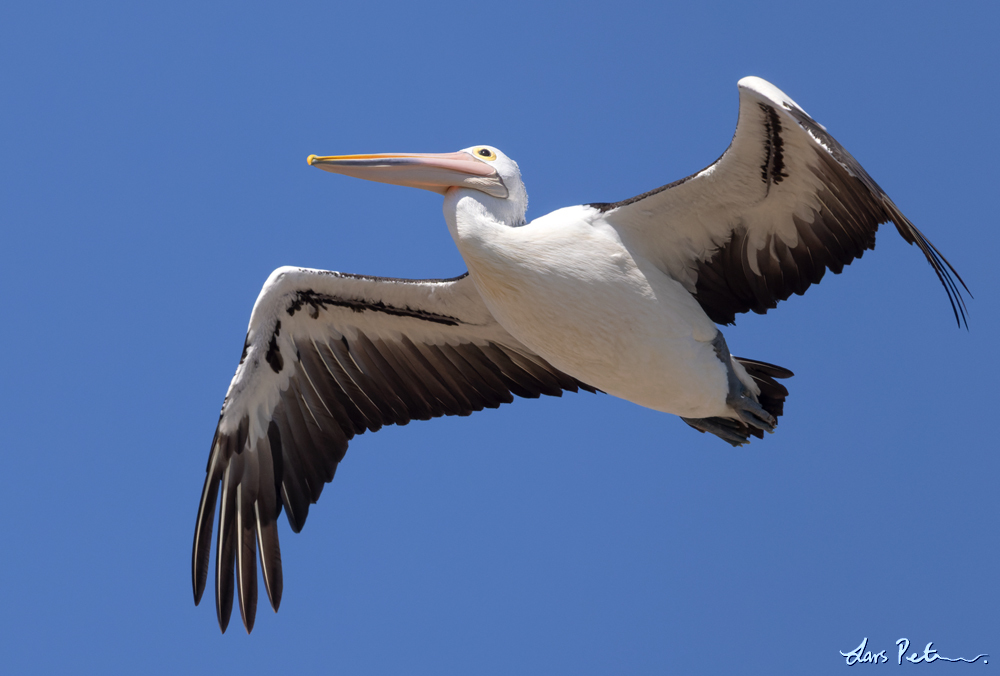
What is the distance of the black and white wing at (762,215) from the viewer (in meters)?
7.93

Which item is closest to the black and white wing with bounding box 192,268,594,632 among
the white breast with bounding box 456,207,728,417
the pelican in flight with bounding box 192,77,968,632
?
the pelican in flight with bounding box 192,77,968,632

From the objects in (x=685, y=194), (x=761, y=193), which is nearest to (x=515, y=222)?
(x=685, y=194)

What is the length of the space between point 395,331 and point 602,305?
2.40 metres

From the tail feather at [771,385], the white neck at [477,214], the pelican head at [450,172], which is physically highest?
the pelican head at [450,172]

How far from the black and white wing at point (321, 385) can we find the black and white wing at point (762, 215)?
1.53 m

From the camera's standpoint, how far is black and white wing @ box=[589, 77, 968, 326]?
7.93 meters

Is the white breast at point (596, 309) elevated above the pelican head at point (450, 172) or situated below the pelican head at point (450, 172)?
below

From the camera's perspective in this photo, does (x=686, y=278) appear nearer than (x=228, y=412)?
Yes

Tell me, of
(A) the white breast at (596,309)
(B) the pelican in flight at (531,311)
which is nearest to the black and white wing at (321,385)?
(B) the pelican in flight at (531,311)

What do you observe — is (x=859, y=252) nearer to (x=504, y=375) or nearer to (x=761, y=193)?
(x=761, y=193)

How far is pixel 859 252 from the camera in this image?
28.8 ft

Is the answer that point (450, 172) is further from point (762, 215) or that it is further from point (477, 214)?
point (762, 215)

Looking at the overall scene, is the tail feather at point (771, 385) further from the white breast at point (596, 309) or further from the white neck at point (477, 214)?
the white neck at point (477, 214)

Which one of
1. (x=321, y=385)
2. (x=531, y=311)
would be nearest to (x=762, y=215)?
(x=531, y=311)
